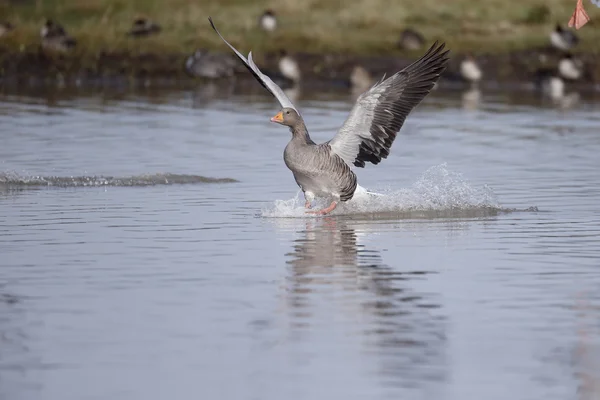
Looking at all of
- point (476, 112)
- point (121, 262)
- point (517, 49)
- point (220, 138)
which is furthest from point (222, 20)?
point (121, 262)

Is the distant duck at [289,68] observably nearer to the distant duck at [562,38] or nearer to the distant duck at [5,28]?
the distant duck at [562,38]

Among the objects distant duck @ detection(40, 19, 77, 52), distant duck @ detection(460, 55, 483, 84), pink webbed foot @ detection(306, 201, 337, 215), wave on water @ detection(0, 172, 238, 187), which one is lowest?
pink webbed foot @ detection(306, 201, 337, 215)

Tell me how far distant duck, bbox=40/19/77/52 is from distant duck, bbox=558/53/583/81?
1158 centimetres

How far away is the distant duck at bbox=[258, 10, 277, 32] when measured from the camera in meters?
37.3

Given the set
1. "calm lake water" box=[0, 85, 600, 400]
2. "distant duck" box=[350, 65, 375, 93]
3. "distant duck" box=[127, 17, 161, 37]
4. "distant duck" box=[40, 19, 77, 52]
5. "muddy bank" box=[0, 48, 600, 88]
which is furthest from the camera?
"distant duck" box=[127, 17, 161, 37]

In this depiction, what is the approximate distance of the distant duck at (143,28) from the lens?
36375 millimetres

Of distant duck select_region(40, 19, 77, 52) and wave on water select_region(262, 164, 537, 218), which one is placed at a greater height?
distant duck select_region(40, 19, 77, 52)

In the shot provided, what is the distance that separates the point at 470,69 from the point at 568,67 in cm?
227

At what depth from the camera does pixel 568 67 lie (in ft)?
109

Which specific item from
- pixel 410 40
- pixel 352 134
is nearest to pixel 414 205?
pixel 352 134

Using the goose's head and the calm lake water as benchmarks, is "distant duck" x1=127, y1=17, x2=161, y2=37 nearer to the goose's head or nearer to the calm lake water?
the calm lake water

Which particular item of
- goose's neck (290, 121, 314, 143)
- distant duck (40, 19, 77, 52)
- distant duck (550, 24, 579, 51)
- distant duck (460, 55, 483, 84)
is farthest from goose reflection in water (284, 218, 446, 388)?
distant duck (550, 24, 579, 51)

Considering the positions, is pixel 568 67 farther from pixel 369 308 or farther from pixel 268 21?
pixel 369 308

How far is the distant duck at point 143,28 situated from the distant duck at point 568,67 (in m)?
10.3
